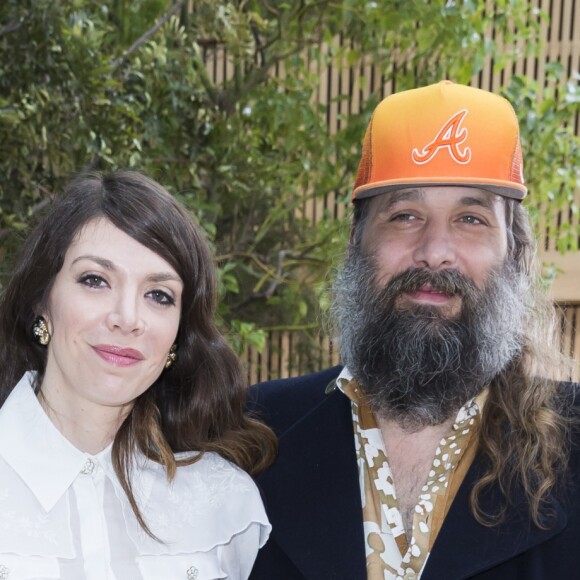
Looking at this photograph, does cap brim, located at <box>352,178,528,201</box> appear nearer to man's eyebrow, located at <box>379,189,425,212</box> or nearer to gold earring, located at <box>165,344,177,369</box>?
man's eyebrow, located at <box>379,189,425,212</box>

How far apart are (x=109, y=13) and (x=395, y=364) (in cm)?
226

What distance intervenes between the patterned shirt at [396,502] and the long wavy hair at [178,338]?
28 centimetres

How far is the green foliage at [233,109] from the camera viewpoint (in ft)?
11.6

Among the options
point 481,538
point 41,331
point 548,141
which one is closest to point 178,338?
point 41,331

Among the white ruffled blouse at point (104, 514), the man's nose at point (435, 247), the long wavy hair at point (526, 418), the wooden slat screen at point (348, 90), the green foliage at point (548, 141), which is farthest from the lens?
the wooden slat screen at point (348, 90)

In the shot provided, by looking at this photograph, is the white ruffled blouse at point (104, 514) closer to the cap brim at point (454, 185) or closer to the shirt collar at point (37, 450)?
the shirt collar at point (37, 450)

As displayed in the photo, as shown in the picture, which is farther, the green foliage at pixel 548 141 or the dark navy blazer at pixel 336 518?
the green foliage at pixel 548 141

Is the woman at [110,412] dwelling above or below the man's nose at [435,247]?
below

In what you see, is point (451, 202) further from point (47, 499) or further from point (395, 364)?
point (47, 499)

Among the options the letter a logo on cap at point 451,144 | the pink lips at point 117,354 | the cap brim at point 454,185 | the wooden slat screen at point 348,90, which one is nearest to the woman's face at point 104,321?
the pink lips at point 117,354

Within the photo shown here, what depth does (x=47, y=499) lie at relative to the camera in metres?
2.36

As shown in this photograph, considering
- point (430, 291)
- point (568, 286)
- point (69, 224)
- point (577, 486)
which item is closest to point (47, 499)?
point (69, 224)

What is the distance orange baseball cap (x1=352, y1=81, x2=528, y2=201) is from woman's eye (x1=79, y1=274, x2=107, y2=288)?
0.74 meters

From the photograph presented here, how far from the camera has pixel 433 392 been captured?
264cm
